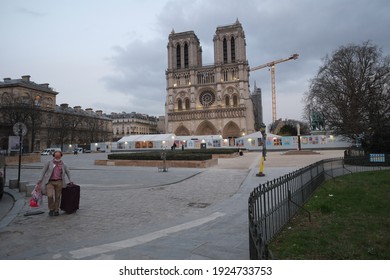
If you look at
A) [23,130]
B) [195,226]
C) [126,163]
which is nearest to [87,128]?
[126,163]

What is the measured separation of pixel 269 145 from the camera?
49906 millimetres

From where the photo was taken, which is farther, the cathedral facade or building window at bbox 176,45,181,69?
building window at bbox 176,45,181,69

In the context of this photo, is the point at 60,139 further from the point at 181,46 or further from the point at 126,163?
the point at 181,46

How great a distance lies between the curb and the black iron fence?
5.60m

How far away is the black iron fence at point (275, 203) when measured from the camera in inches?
125

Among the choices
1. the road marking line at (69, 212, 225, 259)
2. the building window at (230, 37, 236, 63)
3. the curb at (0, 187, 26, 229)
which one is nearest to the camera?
the road marking line at (69, 212, 225, 259)

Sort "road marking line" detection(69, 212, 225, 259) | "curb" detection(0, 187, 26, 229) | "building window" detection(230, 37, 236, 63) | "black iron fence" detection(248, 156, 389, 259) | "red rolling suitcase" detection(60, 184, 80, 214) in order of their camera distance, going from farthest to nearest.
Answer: "building window" detection(230, 37, 236, 63), "red rolling suitcase" detection(60, 184, 80, 214), "curb" detection(0, 187, 26, 229), "road marking line" detection(69, 212, 225, 259), "black iron fence" detection(248, 156, 389, 259)

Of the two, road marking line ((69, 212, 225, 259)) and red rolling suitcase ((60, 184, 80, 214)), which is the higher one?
red rolling suitcase ((60, 184, 80, 214))

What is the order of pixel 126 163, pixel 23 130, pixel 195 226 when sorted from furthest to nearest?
pixel 126 163 → pixel 23 130 → pixel 195 226

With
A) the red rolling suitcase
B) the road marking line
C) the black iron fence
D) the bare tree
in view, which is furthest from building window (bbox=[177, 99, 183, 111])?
the road marking line

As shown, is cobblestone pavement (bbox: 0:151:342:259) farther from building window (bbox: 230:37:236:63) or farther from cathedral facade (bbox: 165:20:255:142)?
building window (bbox: 230:37:236:63)

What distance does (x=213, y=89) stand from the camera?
82.6m

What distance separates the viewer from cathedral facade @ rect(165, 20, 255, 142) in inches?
3103

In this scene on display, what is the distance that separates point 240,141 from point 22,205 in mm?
47030
